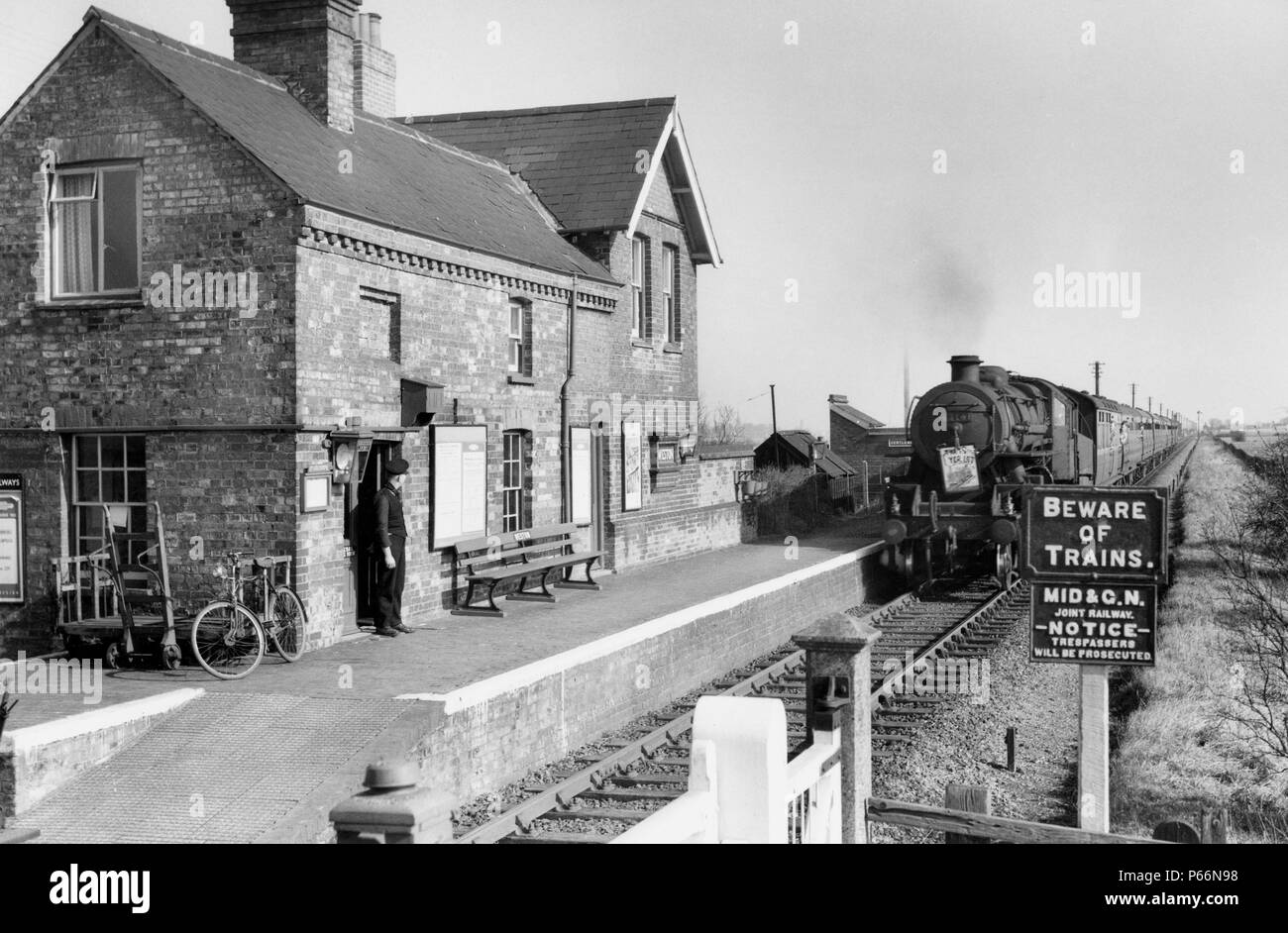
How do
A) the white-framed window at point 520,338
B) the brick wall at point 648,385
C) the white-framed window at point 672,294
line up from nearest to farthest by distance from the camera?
1. the white-framed window at point 520,338
2. the brick wall at point 648,385
3. the white-framed window at point 672,294

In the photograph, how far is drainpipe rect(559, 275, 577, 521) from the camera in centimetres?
1859

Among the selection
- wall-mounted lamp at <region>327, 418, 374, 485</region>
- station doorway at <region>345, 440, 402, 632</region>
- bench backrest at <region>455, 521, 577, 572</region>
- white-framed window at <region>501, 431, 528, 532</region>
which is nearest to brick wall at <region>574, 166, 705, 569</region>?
white-framed window at <region>501, 431, 528, 532</region>

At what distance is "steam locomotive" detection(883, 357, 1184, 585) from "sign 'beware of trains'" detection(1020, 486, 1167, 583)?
12.0 metres

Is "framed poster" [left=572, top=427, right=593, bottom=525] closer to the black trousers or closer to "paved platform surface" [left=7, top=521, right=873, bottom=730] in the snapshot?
"paved platform surface" [left=7, top=521, right=873, bottom=730]

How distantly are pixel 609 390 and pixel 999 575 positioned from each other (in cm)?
725

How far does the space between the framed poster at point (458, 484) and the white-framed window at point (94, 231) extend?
12.5 feet

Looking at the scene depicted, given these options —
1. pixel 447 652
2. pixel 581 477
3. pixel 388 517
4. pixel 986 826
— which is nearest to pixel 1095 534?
pixel 986 826

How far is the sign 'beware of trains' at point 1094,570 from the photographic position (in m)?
8.10

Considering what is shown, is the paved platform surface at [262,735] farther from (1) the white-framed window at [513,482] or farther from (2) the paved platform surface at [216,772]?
(1) the white-framed window at [513,482]

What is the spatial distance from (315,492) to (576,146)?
11478mm

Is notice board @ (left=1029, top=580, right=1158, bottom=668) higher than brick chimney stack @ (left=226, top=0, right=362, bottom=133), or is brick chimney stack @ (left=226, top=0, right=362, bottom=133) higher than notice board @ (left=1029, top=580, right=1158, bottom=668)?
brick chimney stack @ (left=226, top=0, right=362, bottom=133)

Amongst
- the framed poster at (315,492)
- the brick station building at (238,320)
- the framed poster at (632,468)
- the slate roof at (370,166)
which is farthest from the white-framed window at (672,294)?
the framed poster at (315,492)

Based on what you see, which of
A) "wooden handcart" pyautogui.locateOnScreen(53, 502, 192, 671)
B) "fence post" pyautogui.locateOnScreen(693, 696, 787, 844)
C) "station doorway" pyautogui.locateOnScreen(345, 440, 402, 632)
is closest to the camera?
"fence post" pyautogui.locateOnScreen(693, 696, 787, 844)
